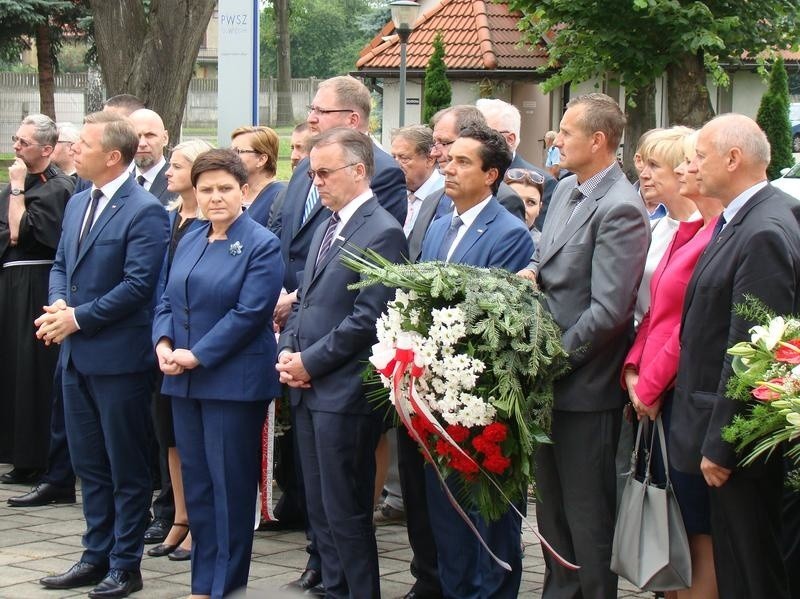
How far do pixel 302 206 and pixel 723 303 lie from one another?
2.83 metres

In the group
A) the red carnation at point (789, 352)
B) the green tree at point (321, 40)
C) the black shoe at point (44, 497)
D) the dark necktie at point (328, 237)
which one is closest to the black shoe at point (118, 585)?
the dark necktie at point (328, 237)

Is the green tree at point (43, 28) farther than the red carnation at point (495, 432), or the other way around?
the green tree at point (43, 28)

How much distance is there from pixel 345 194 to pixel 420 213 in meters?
1.12

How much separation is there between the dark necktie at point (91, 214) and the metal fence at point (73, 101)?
30.8 meters

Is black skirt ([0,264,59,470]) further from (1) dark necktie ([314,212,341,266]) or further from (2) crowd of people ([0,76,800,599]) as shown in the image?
(1) dark necktie ([314,212,341,266])

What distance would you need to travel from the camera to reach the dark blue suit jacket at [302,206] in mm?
6703

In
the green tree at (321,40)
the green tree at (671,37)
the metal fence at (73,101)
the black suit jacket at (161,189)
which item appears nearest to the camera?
the black suit jacket at (161,189)

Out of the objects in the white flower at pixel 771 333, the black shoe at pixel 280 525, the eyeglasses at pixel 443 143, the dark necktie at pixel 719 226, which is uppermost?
the eyeglasses at pixel 443 143

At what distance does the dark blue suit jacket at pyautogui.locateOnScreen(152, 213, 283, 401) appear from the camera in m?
5.79

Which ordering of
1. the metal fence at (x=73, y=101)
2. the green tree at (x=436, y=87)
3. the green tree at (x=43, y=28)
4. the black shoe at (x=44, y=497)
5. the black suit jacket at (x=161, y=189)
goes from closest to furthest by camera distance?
the black suit jacket at (x=161, y=189) < the black shoe at (x=44, y=497) < the green tree at (x=436, y=87) < the green tree at (x=43, y=28) < the metal fence at (x=73, y=101)

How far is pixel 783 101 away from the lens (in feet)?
97.7

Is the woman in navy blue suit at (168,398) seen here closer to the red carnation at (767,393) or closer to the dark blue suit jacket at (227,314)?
the dark blue suit jacket at (227,314)

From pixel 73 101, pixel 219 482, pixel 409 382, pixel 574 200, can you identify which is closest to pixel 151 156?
pixel 219 482

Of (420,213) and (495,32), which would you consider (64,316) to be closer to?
(420,213)
